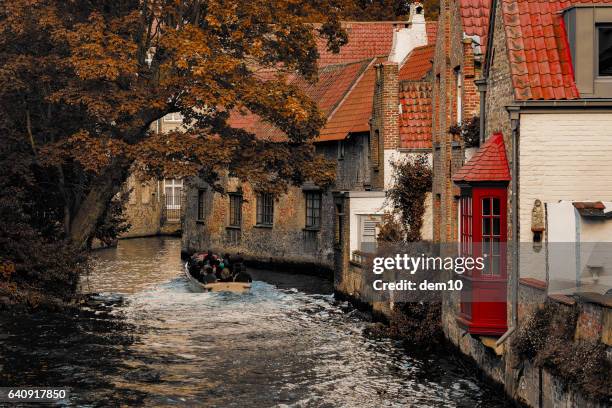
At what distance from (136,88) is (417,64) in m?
12.2

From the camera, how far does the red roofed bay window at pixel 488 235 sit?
2016 centimetres

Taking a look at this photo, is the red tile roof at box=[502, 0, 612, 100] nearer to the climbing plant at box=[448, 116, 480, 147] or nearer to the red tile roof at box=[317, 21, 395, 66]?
the climbing plant at box=[448, 116, 480, 147]

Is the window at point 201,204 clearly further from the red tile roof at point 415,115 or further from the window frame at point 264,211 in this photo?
the red tile roof at point 415,115

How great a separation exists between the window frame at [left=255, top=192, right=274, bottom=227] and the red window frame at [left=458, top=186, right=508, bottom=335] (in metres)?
28.3

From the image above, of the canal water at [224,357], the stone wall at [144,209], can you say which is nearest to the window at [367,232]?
the canal water at [224,357]

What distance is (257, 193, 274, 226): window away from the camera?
49125 millimetres

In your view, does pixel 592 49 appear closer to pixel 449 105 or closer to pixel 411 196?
pixel 449 105

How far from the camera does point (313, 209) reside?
4600 cm

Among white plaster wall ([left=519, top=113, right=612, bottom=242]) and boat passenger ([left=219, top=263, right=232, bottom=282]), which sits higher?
white plaster wall ([left=519, top=113, right=612, bottom=242])

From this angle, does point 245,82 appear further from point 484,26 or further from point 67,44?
point 484,26

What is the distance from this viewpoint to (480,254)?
69.2 feet

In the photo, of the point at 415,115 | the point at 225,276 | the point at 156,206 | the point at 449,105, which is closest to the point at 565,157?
the point at 449,105

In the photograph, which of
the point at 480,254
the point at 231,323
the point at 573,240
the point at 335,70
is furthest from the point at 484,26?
the point at 335,70

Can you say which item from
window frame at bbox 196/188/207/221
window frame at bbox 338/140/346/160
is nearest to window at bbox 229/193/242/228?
window frame at bbox 196/188/207/221
